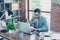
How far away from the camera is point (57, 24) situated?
213 inches

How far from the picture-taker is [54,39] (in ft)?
9.61

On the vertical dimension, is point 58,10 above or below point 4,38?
above

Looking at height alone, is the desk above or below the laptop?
below

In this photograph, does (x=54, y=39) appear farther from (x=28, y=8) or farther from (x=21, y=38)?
(x=28, y=8)

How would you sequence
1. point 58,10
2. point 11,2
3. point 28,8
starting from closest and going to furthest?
1. point 58,10
2. point 11,2
3. point 28,8

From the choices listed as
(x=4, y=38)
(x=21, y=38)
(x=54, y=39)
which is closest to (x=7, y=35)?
(x=4, y=38)

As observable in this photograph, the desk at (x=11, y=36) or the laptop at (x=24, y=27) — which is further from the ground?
the laptop at (x=24, y=27)

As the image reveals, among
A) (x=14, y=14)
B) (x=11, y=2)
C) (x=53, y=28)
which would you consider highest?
(x=11, y=2)

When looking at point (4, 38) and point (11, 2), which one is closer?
point (4, 38)

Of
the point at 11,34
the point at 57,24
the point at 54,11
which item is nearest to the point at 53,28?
the point at 57,24

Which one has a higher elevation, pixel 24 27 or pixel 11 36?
pixel 24 27

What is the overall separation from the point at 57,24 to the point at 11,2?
5.81 feet

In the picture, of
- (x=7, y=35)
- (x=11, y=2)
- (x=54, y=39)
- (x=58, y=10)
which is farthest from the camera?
(x=11, y=2)

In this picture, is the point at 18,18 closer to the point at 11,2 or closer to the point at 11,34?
the point at 11,2
